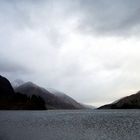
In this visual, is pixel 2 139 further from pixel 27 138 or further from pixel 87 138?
pixel 87 138

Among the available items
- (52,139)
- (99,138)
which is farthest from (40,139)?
(99,138)

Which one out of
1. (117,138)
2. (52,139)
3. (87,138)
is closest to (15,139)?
(52,139)

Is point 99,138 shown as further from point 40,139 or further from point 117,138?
point 40,139

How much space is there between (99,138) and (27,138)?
17.1 m

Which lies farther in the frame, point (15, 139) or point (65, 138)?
point (65, 138)

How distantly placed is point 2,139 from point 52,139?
36.3 ft

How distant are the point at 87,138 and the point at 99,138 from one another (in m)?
2.94

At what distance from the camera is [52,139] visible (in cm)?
7656

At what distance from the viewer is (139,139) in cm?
7806

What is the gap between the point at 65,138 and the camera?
8038cm

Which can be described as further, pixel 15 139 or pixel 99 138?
pixel 99 138

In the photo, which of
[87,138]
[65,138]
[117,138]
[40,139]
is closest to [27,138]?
[40,139]

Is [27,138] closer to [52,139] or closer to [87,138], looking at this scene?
[52,139]

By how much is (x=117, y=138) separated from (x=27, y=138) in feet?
72.1
